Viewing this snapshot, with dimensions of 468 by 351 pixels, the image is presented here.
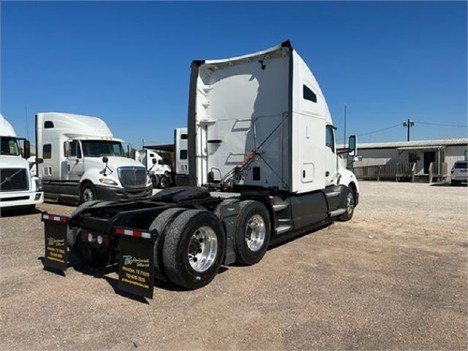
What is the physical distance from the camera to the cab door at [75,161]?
14.5m

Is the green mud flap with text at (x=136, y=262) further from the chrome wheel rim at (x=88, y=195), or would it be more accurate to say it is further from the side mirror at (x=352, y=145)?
the chrome wheel rim at (x=88, y=195)

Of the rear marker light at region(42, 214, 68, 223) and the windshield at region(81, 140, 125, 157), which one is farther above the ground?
the windshield at region(81, 140, 125, 157)

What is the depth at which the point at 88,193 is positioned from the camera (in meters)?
13.8

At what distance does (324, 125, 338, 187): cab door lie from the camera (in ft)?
30.6

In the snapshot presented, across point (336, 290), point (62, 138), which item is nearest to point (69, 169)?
point (62, 138)

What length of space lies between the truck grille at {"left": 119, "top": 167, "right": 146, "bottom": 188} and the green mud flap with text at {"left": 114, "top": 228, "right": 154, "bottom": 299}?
9.02 metres

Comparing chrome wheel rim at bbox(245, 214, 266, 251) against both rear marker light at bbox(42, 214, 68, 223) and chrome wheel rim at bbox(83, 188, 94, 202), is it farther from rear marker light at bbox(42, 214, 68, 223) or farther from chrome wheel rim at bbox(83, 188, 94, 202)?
chrome wheel rim at bbox(83, 188, 94, 202)

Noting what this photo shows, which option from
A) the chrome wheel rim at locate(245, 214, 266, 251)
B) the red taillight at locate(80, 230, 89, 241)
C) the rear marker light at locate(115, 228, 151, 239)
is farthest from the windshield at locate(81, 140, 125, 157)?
the rear marker light at locate(115, 228, 151, 239)

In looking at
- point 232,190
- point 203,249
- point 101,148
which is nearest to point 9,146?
point 101,148

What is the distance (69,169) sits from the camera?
1489cm

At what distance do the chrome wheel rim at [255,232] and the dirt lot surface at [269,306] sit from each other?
0.31 m

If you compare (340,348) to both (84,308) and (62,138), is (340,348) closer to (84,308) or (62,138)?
(84,308)

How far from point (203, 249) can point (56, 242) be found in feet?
7.14

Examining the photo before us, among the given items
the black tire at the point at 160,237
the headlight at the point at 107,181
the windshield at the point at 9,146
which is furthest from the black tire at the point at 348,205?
the windshield at the point at 9,146
